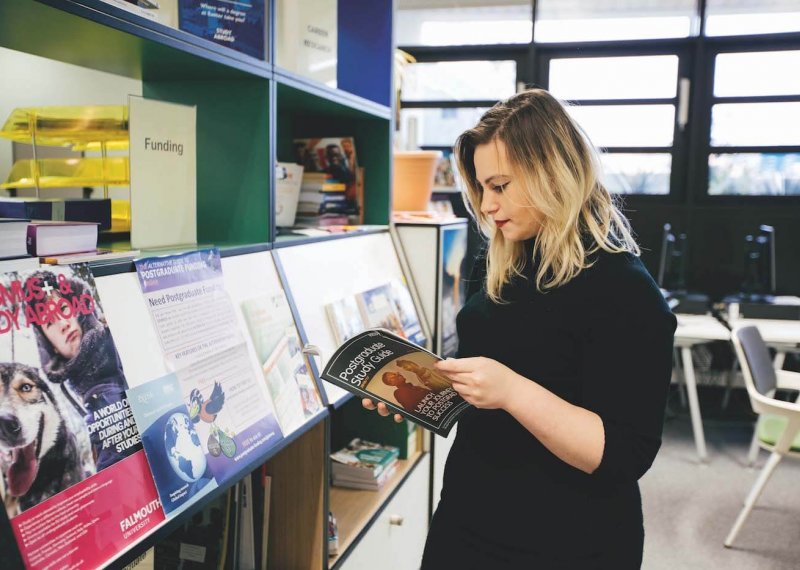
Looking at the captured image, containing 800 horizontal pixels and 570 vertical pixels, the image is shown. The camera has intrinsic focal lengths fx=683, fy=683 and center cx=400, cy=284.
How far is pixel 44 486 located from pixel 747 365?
282 cm

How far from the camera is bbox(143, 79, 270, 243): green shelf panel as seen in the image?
1.57 meters

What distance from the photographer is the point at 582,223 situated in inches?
46.9

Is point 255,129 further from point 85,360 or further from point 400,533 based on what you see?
point 400,533

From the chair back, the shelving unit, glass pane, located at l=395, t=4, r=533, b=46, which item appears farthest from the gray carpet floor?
glass pane, located at l=395, t=4, r=533, b=46

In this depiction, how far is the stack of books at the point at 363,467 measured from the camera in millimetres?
2156

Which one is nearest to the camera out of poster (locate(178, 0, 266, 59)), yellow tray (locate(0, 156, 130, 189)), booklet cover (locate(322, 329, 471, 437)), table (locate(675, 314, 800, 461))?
booklet cover (locate(322, 329, 471, 437))

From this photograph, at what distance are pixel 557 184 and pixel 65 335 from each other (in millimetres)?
802

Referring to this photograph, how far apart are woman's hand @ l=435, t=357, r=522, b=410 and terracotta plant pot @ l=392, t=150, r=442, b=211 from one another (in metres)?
1.64

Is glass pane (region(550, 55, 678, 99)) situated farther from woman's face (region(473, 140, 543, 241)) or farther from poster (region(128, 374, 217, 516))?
poster (region(128, 374, 217, 516))

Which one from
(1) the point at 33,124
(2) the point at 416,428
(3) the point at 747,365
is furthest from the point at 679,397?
(1) the point at 33,124

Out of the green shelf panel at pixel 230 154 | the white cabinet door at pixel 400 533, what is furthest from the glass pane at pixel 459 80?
the green shelf panel at pixel 230 154

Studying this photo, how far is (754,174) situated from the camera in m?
4.89

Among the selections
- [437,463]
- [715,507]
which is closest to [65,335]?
[437,463]

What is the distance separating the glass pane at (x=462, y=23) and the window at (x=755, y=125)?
1.45m
